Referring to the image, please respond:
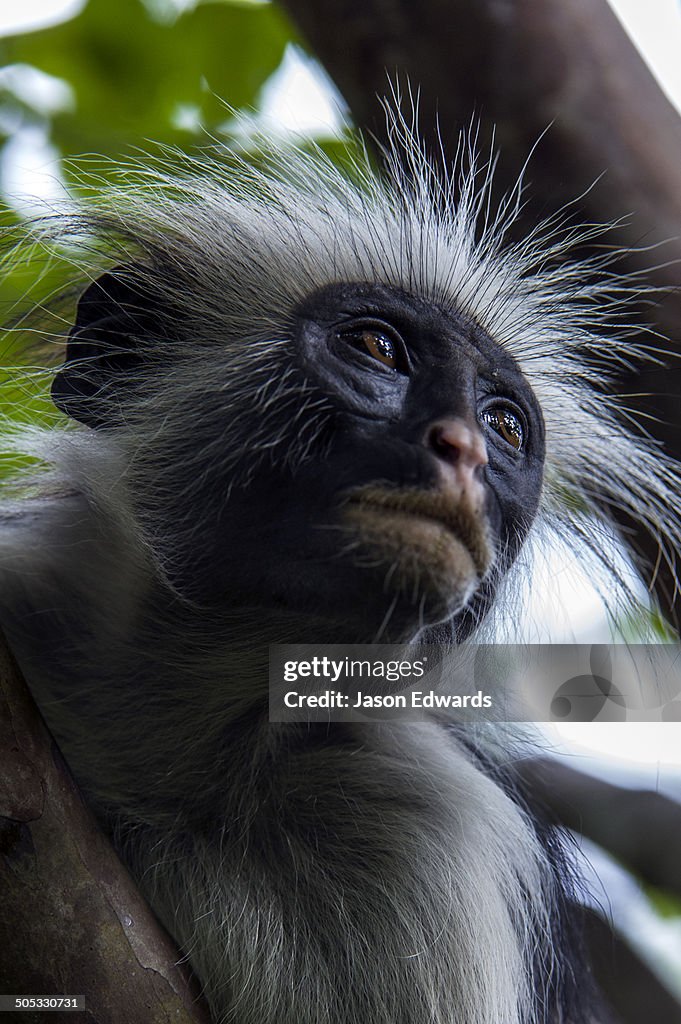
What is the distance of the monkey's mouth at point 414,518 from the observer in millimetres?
1340

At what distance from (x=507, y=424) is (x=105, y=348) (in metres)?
0.69

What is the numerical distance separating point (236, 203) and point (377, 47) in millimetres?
401

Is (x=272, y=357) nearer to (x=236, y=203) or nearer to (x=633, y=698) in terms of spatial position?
(x=236, y=203)

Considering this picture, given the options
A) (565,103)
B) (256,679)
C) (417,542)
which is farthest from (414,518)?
(565,103)

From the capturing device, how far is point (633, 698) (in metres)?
1.56

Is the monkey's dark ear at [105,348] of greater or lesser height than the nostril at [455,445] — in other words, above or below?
above

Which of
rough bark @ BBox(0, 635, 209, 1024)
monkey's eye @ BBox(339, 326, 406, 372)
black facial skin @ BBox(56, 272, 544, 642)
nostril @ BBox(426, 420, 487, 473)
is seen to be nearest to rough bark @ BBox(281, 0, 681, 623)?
black facial skin @ BBox(56, 272, 544, 642)

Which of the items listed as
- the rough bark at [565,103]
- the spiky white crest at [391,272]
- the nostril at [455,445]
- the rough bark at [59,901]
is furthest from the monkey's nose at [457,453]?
the rough bark at [565,103]

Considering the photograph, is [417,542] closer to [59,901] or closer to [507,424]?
[507,424]

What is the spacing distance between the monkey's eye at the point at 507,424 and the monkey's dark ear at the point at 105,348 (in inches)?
24.4

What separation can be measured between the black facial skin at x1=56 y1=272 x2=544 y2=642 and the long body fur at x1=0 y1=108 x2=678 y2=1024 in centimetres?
2

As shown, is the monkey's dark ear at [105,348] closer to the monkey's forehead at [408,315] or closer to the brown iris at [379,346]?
the monkey's forehead at [408,315]

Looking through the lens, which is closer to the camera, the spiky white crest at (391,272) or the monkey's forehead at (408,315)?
the monkey's forehead at (408,315)

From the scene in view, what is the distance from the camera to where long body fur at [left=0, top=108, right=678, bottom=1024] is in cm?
164
